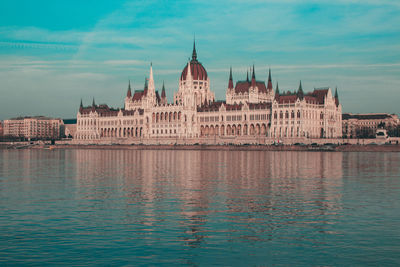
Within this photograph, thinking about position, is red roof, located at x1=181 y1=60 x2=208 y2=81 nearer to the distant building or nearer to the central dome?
the central dome

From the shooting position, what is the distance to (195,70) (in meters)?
181

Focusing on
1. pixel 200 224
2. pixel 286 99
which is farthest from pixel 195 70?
pixel 200 224

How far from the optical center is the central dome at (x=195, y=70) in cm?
18010

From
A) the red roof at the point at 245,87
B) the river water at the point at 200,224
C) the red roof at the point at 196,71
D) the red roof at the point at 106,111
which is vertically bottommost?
the river water at the point at 200,224

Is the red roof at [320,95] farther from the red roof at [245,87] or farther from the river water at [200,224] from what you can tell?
the river water at [200,224]

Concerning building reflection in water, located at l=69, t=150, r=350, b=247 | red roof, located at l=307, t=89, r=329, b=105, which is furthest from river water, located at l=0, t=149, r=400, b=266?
red roof, located at l=307, t=89, r=329, b=105

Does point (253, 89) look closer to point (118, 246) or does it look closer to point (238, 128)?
point (238, 128)

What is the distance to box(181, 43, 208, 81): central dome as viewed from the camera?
591ft

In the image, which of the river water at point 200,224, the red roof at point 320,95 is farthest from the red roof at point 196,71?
the river water at point 200,224

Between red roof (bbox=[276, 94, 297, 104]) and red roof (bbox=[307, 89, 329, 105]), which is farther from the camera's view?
red roof (bbox=[307, 89, 329, 105])

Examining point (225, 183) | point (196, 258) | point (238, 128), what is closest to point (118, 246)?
point (196, 258)

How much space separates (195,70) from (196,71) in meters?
0.54

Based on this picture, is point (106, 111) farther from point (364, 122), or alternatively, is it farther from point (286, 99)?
point (364, 122)

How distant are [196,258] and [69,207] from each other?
11424 mm
